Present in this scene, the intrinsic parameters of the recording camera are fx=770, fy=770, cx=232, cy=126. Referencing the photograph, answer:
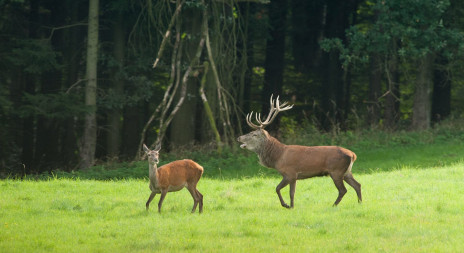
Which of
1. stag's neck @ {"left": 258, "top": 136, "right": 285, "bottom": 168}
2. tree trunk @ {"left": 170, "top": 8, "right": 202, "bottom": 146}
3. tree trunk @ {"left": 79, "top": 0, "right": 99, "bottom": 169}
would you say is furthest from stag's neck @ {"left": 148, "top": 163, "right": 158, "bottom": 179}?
tree trunk @ {"left": 170, "top": 8, "right": 202, "bottom": 146}

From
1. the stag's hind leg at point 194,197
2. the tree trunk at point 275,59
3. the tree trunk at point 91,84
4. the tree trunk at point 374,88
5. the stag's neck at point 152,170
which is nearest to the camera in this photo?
the stag's neck at point 152,170

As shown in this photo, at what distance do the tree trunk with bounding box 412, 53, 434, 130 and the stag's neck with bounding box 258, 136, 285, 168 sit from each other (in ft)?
41.0

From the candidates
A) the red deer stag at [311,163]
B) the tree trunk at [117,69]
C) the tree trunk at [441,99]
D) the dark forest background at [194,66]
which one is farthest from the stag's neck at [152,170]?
the tree trunk at [441,99]

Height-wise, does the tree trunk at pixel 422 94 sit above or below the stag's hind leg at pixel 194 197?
above

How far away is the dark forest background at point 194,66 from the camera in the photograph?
21.2 meters

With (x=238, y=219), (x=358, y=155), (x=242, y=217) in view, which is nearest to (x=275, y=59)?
(x=358, y=155)

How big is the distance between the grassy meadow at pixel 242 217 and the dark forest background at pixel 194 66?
4.09 m

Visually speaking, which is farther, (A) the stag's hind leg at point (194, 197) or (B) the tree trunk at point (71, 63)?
(B) the tree trunk at point (71, 63)

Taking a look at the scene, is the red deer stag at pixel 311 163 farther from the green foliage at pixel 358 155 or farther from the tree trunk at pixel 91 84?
the tree trunk at pixel 91 84

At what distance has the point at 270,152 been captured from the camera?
12.7 meters

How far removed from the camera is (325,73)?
3150cm

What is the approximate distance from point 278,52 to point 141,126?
257 inches

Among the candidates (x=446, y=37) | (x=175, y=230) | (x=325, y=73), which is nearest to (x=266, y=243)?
(x=175, y=230)

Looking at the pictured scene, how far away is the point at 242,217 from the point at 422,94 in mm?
14351
